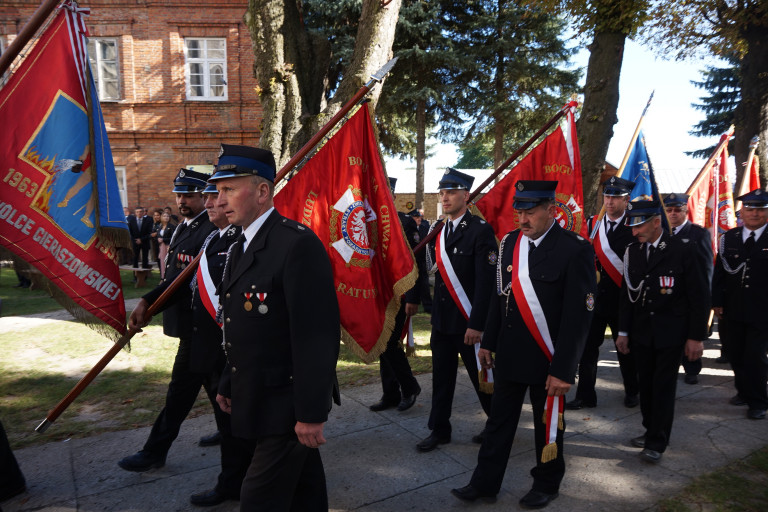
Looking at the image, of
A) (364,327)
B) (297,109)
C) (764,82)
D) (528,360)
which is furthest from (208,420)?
(764,82)

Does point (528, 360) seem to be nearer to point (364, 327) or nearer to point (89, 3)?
point (364, 327)

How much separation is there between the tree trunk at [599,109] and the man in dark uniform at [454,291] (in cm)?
488

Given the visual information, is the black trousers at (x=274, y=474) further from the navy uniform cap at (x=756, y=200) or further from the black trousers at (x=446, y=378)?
the navy uniform cap at (x=756, y=200)

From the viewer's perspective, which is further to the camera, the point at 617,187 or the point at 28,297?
the point at 28,297

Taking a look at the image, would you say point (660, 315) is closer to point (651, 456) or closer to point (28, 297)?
point (651, 456)

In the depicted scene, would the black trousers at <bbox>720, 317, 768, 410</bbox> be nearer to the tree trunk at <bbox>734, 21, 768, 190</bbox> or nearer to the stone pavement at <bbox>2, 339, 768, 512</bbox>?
the stone pavement at <bbox>2, 339, 768, 512</bbox>

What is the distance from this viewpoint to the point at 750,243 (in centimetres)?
559

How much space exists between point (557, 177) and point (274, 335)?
4342mm

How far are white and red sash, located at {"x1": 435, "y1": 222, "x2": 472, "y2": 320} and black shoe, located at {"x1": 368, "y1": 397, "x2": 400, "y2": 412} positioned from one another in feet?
4.64

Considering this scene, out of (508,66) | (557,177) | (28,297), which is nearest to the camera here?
(557,177)

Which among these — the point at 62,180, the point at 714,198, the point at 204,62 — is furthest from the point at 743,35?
the point at 204,62

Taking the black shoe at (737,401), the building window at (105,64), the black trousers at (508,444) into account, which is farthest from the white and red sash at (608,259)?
the building window at (105,64)

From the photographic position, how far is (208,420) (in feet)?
16.1

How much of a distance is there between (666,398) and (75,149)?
4.56m
